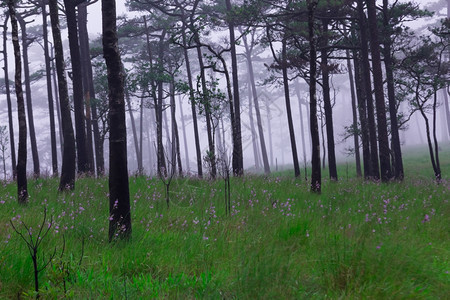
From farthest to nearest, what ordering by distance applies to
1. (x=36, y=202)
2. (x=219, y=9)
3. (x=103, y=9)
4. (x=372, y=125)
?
1. (x=219, y=9)
2. (x=372, y=125)
3. (x=36, y=202)
4. (x=103, y=9)

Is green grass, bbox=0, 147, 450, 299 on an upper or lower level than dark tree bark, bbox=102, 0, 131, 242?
lower

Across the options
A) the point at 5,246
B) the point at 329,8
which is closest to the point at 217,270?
the point at 5,246

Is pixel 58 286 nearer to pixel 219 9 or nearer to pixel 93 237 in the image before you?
pixel 93 237

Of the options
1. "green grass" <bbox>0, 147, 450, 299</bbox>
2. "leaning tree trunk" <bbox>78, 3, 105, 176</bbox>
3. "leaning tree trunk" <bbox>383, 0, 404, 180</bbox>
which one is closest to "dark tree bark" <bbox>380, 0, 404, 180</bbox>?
"leaning tree trunk" <bbox>383, 0, 404, 180</bbox>

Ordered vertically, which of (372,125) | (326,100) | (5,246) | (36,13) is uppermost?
(36,13)

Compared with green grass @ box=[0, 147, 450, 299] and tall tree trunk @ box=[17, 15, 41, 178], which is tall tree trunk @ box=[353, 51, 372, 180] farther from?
tall tree trunk @ box=[17, 15, 41, 178]

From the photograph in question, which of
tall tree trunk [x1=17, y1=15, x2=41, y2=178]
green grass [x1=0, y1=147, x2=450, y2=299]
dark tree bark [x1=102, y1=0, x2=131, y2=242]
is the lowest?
green grass [x1=0, y1=147, x2=450, y2=299]

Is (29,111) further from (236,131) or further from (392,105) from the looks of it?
(392,105)

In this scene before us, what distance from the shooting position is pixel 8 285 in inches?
118

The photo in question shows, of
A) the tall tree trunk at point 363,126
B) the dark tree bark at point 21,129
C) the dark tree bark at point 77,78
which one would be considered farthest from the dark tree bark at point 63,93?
the tall tree trunk at point 363,126

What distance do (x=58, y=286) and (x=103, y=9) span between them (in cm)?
354

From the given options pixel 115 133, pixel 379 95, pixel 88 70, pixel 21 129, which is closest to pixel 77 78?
pixel 21 129

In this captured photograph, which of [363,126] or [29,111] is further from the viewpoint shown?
[29,111]

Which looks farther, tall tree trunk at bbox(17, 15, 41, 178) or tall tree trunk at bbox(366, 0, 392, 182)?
tall tree trunk at bbox(17, 15, 41, 178)
